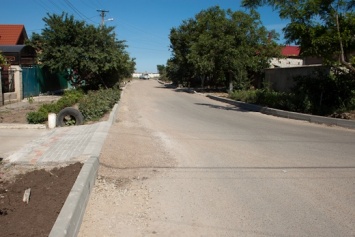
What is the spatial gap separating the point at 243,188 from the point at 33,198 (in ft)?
10.0

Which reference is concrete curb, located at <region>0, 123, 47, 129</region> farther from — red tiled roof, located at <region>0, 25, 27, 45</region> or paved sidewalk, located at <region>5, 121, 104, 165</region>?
red tiled roof, located at <region>0, 25, 27, 45</region>

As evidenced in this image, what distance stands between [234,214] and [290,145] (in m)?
5.03

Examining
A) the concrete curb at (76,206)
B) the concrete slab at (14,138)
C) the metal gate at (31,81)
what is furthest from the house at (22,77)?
the concrete curb at (76,206)

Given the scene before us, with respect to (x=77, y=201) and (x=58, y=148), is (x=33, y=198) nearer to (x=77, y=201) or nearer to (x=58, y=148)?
(x=77, y=201)

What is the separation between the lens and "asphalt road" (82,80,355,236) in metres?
4.29

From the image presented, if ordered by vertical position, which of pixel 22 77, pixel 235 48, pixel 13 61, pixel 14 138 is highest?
pixel 235 48

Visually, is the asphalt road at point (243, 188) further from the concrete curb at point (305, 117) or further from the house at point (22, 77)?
the house at point (22, 77)

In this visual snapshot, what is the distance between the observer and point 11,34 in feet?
132

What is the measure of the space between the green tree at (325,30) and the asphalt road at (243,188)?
5022 millimetres

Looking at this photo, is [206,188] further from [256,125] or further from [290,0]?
[290,0]

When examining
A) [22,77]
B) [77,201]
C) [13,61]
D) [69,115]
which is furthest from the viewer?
[13,61]

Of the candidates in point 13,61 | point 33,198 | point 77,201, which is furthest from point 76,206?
point 13,61

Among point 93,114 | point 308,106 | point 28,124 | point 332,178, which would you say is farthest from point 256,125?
point 28,124

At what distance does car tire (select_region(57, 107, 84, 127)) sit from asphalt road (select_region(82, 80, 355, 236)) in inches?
108
